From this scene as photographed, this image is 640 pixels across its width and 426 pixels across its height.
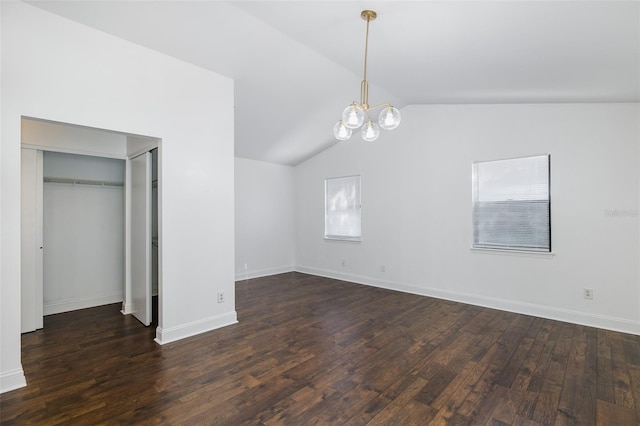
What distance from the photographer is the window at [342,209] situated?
6039mm

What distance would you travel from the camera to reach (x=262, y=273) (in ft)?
21.0

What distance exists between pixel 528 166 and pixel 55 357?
5622 millimetres

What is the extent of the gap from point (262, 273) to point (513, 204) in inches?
180

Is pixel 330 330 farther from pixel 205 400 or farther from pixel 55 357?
pixel 55 357

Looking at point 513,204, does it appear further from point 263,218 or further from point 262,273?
point 262,273

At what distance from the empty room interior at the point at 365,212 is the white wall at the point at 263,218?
662 mm

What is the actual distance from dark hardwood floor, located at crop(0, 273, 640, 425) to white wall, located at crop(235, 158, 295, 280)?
2.35m

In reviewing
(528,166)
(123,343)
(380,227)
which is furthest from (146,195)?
(528,166)

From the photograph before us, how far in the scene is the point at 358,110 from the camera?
2.27 metres

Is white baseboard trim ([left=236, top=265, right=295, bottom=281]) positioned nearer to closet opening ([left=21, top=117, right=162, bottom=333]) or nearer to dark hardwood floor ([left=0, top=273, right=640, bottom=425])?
closet opening ([left=21, top=117, right=162, bottom=333])

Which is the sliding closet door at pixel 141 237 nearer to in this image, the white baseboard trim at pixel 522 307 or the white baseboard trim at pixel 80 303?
the white baseboard trim at pixel 80 303

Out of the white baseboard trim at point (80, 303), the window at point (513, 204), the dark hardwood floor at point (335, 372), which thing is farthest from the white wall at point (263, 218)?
the window at point (513, 204)

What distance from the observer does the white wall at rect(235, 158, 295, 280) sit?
6.12 m

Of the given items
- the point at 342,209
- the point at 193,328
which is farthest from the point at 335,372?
the point at 342,209
